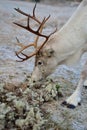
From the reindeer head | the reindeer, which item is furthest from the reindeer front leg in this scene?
the reindeer head

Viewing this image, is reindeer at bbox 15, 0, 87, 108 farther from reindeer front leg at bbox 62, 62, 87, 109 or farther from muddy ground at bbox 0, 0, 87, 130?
muddy ground at bbox 0, 0, 87, 130

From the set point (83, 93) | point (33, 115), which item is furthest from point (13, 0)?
point (33, 115)

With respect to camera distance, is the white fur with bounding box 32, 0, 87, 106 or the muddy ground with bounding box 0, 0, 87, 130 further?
the white fur with bounding box 32, 0, 87, 106

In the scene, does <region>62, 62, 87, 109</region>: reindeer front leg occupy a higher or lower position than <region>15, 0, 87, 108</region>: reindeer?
lower

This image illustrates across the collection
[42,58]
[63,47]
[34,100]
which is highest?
[63,47]

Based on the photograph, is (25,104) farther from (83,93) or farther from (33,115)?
(83,93)

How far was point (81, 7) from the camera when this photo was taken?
5453 mm

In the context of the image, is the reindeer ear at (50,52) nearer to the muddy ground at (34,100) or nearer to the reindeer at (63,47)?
the reindeer at (63,47)

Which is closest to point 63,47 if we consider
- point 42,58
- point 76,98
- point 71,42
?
point 71,42

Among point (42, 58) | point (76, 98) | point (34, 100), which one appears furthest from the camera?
point (76, 98)

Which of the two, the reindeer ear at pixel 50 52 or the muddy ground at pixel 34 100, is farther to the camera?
the reindeer ear at pixel 50 52

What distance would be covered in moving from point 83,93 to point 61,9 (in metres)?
9.38

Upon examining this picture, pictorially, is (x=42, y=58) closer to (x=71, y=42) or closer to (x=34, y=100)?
(x=71, y=42)

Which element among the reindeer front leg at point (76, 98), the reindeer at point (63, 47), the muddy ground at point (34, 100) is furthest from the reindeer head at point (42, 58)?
the reindeer front leg at point (76, 98)
